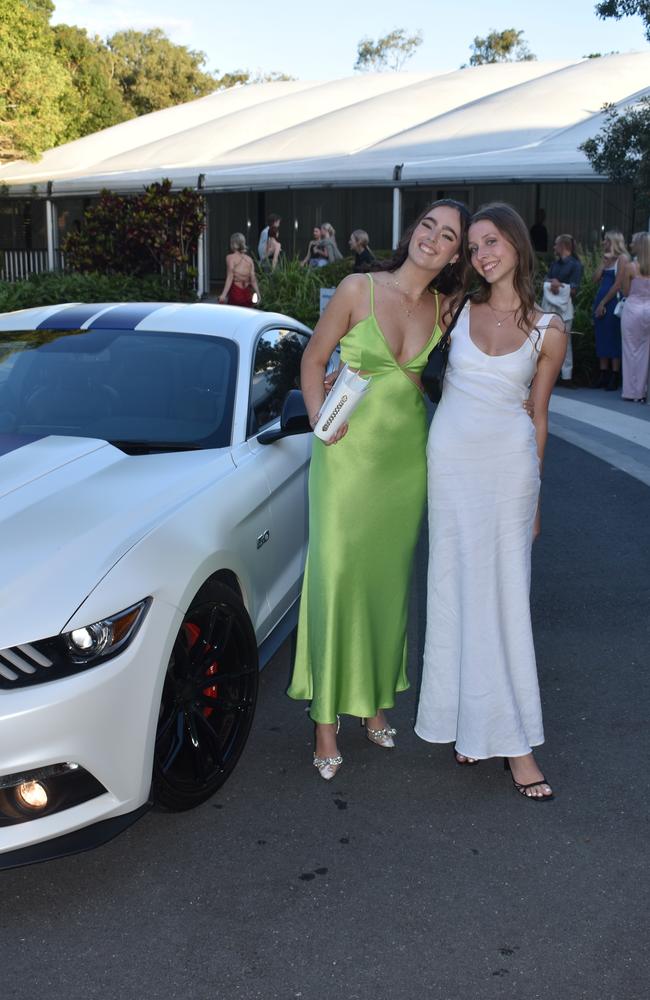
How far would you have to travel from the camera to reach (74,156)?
108 ft

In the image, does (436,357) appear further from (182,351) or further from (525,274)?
(182,351)

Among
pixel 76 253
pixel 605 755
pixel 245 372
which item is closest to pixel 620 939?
pixel 605 755

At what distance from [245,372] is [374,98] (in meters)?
30.9

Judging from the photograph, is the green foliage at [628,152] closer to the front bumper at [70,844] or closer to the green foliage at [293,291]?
the green foliage at [293,291]

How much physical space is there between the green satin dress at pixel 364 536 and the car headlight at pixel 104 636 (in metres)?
0.97

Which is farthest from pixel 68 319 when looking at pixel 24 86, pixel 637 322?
pixel 24 86

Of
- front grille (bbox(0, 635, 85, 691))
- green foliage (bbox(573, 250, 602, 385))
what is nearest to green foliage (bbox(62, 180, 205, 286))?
green foliage (bbox(573, 250, 602, 385))

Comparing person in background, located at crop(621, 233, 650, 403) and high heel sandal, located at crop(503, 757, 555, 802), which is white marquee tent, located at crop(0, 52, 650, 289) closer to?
person in background, located at crop(621, 233, 650, 403)

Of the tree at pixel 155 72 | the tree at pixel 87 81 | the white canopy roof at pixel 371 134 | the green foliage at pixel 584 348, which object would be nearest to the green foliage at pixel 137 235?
the green foliage at pixel 584 348

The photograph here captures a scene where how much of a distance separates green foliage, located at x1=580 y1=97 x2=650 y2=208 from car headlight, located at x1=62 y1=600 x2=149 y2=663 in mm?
15862

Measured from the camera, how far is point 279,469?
454cm

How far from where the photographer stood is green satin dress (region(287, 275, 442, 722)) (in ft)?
12.6

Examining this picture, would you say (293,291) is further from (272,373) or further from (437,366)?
(437,366)

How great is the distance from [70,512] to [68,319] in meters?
1.85
